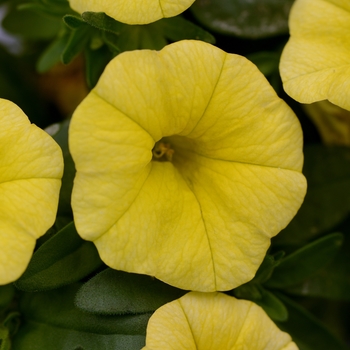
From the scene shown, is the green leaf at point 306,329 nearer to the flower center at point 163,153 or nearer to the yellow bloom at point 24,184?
the flower center at point 163,153

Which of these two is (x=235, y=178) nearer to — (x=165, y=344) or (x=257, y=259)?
(x=257, y=259)

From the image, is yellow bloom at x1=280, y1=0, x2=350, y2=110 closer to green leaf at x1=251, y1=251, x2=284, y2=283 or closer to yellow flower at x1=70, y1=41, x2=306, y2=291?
yellow flower at x1=70, y1=41, x2=306, y2=291

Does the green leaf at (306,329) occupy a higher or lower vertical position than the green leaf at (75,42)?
lower

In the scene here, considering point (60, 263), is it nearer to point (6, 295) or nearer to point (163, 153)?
point (6, 295)

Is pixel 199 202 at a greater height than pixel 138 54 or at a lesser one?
lesser

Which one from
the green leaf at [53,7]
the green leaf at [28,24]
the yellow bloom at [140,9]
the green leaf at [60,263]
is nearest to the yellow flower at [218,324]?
the green leaf at [60,263]

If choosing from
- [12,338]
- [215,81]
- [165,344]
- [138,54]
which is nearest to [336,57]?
[215,81]

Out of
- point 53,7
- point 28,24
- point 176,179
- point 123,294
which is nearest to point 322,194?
point 176,179
